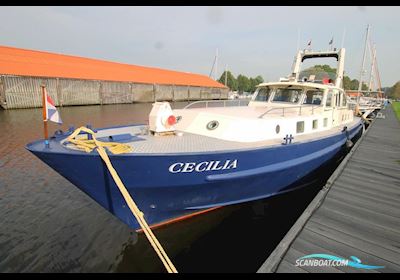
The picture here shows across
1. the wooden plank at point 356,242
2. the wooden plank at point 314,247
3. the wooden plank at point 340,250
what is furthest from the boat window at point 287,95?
the wooden plank at point 314,247

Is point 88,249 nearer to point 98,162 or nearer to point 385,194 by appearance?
point 98,162

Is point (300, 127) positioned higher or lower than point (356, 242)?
higher

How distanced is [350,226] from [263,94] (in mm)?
7011

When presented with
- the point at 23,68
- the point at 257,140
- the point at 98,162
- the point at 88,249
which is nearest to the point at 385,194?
the point at 257,140

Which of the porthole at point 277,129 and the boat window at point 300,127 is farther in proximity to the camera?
the boat window at point 300,127

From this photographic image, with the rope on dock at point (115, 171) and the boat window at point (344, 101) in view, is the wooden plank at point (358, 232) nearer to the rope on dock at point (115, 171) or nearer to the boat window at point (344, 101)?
the rope on dock at point (115, 171)

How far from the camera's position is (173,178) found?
5.68m

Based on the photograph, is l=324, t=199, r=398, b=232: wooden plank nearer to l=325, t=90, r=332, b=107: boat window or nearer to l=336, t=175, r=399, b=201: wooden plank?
l=336, t=175, r=399, b=201: wooden plank

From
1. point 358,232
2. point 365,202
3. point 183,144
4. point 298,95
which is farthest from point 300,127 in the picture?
point 183,144

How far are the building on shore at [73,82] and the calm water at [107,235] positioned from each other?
2331cm

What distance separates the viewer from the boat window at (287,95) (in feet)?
32.7

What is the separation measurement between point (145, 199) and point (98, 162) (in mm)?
1466

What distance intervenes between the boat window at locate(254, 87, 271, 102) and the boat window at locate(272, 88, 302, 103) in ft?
1.23

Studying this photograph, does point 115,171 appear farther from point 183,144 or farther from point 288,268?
point 288,268
